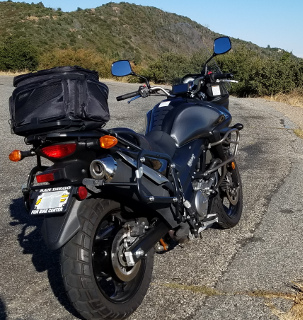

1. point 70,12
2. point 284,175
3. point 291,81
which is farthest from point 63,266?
point 70,12

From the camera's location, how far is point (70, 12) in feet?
246

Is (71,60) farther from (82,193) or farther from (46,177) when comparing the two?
(82,193)

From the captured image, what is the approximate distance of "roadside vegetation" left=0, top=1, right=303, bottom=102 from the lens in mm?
18234

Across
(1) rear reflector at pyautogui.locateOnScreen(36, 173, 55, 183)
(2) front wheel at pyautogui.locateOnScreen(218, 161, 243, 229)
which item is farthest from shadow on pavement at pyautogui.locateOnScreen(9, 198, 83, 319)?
(2) front wheel at pyautogui.locateOnScreen(218, 161, 243, 229)

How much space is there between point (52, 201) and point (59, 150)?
30 cm

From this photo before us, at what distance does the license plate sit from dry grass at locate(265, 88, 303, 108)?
13.4 metres

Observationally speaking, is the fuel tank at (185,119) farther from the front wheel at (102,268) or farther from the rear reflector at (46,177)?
the rear reflector at (46,177)

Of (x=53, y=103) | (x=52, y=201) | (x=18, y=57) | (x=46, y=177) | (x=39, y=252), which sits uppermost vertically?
(x=53, y=103)

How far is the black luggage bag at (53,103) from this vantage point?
2.71 m

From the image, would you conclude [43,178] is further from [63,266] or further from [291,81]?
[291,81]

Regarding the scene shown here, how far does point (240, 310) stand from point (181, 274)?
0.72m

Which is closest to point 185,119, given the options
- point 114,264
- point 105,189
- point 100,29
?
point 105,189

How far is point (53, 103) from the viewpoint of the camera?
2.72 metres

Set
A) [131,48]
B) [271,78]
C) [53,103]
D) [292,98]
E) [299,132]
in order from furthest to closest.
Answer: [131,48] < [271,78] < [292,98] < [299,132] < [53,103]
